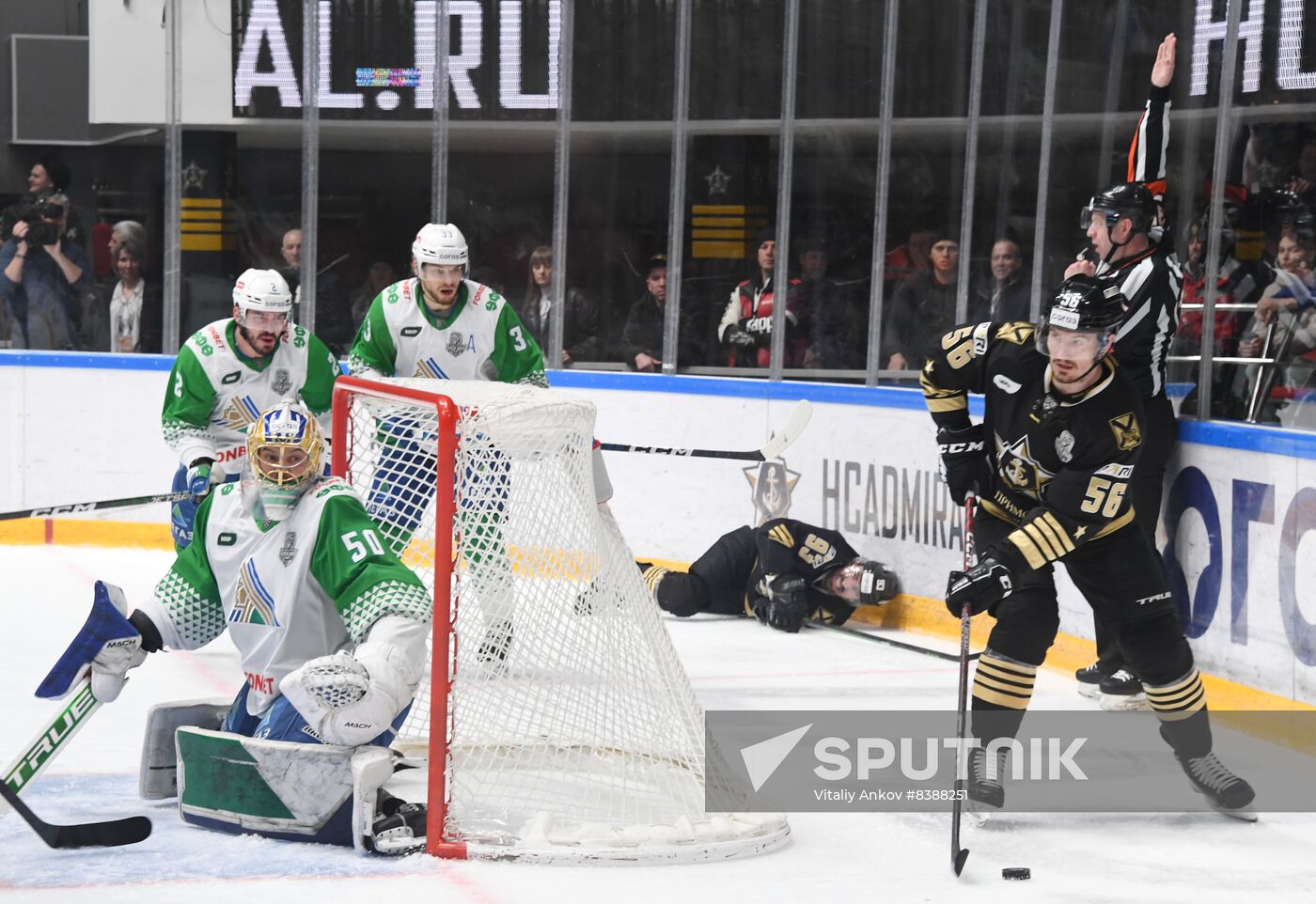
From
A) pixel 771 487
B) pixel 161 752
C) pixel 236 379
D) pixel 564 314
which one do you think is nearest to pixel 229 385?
pixel 236 379

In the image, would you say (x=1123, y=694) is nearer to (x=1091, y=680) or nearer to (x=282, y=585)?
(x=1091, y=680)

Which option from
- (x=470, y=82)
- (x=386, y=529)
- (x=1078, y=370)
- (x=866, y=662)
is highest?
(x=470, y=82)

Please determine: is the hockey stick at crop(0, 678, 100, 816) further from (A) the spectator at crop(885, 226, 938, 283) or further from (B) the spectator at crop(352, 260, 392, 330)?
(B) the spectator at crop(352, 260, 392, 330)

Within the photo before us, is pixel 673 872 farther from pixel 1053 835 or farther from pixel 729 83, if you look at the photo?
pixel 729 83

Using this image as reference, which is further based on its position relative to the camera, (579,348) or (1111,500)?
(579,348)

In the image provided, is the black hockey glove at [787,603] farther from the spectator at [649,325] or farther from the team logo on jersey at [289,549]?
the team logo on jersey at [289,549]

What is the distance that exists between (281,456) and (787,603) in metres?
2.68

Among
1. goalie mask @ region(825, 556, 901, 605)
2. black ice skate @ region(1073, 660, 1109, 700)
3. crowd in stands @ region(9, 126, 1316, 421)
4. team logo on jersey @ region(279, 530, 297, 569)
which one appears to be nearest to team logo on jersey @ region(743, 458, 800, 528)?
crowd in stands @ region(9, 126, 1316, 421)

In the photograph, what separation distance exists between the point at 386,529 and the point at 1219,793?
1.87m

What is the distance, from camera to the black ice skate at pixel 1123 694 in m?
4.38

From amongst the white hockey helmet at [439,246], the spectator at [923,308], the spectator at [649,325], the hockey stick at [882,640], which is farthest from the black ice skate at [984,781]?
the spectator at [649,325]

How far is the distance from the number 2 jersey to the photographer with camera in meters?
4.64

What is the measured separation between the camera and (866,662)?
5.00 m

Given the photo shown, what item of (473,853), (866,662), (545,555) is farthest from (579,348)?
(473,853)
